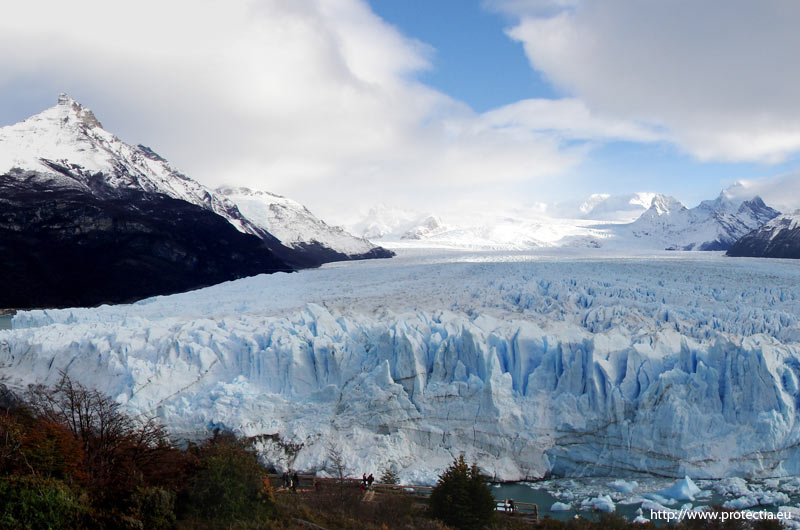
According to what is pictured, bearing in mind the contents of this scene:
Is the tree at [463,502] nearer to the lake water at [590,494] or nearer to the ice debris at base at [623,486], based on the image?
the lake water at [590,494]

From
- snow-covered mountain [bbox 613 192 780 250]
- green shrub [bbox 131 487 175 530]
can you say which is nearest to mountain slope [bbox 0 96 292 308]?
green shrub [bbox 131 487 175 530]

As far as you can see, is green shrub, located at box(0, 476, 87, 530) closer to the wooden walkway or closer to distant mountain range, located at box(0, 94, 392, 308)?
the wooden walkway

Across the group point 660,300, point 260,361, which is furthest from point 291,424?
point 660,300

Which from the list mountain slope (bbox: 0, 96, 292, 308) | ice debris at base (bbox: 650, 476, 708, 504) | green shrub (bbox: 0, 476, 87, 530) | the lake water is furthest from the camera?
mountain slope (bbox: 0, 96, 292, 308)

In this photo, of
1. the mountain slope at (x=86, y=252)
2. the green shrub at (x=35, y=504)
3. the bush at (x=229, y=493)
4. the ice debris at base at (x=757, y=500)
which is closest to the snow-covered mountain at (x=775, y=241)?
the mountain slope at (x=86, y=252)

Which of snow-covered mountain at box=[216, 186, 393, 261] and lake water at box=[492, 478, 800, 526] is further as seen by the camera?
snow-covered mountain at box=[216, 186, 393, 261]
